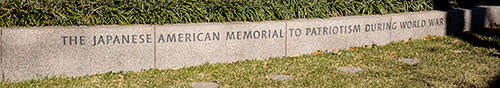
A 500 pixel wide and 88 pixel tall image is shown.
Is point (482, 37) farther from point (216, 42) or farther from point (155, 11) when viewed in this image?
point (155, 11)

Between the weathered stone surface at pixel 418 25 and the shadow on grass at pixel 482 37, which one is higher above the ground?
the weathered stone surface at pixel 418 25

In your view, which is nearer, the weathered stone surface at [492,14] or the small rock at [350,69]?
the small rock at [350,69]

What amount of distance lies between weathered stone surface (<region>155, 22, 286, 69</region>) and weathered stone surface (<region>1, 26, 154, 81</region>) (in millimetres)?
193

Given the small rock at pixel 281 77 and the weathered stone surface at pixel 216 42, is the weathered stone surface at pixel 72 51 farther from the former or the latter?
the small rock at pixel 281 77

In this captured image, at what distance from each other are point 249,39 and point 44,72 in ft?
7.65

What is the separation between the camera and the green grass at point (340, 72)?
5367mm

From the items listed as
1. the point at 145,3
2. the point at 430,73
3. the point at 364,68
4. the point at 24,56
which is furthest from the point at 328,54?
the point at 24,56

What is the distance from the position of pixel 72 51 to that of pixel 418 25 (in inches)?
200

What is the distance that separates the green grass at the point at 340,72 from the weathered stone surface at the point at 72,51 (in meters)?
0.10

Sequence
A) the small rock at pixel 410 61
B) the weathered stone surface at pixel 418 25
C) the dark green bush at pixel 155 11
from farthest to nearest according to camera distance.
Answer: the weathered stone surface at pixel 418 25 → the small rock at pixel 410 61 → the dark green bush at pixel 155 11

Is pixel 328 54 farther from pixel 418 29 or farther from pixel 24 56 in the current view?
pixel 24 56

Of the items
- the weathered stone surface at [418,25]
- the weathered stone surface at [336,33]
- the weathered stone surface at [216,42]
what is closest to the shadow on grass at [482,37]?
the weathered stone surface at [418,25]

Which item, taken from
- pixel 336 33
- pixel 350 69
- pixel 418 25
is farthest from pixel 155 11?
pixel 418 25

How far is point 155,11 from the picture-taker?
246 inches
